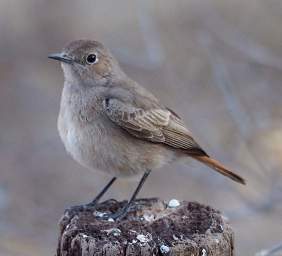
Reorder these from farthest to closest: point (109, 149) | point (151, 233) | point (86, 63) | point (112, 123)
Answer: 1. point (86, 63)
2. point (112, 123)
3. point (109, 149)
4. point (151, 233)

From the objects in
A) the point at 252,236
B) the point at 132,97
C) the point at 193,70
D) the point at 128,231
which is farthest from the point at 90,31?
the point at 128,231

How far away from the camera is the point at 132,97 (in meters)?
7.18

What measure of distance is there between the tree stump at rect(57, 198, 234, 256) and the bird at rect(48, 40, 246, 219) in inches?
25.4

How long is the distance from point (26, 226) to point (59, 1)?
5.97 meters

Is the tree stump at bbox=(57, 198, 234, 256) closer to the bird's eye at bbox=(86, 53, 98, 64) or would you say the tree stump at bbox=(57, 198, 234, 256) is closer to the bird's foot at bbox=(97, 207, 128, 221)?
the bird's foot at bbox=(97, 207, 128, 221)

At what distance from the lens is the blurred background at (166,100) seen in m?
9.77

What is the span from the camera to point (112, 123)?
692cm

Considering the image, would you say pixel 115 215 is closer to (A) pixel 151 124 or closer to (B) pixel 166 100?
(A) pixel 151 124

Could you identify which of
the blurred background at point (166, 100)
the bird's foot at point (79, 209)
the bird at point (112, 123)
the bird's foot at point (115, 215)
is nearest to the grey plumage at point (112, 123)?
the bird at point (112, 123)

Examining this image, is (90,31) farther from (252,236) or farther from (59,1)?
(252,236)

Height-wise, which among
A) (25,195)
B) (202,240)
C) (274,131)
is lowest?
(202,240)

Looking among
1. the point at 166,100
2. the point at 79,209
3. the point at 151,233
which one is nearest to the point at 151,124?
the point at 79,209

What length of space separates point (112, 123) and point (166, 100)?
5.72m

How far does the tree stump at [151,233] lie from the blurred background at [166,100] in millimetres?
2989
